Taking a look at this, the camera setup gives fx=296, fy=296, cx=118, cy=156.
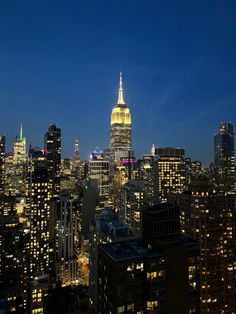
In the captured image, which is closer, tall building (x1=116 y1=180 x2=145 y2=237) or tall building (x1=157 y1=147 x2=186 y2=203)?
tall building (x1=116 y1=180 x2=145 y2=237)

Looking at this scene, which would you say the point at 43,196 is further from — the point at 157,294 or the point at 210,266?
the point at 157,294

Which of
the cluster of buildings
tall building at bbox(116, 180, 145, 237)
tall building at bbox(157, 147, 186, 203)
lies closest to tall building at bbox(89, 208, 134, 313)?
the cluster of buildings

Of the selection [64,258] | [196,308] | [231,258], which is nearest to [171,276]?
[196,308]

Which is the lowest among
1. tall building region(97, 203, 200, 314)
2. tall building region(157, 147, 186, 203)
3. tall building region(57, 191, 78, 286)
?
tall building region(57, 191, 78, 286)

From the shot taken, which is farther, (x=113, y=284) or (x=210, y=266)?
(x=210, y=266)

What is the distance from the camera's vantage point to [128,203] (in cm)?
12600

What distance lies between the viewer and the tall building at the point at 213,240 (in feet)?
229

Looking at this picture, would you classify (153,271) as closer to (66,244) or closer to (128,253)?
(128,253)

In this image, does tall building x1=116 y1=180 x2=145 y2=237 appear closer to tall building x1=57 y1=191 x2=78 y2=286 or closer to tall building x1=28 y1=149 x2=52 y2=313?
tall building x1=57 y1=191 x2=78 y2=286

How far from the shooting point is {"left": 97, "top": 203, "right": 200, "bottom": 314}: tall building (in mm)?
37031

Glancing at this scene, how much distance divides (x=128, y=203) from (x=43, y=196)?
35.8m

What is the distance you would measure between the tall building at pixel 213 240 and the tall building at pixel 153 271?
29.7 m

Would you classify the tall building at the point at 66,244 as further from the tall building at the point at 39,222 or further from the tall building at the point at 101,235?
the tall building at the point at 101,235

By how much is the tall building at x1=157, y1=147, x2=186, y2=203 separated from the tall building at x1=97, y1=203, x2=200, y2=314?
11456 centimetres
